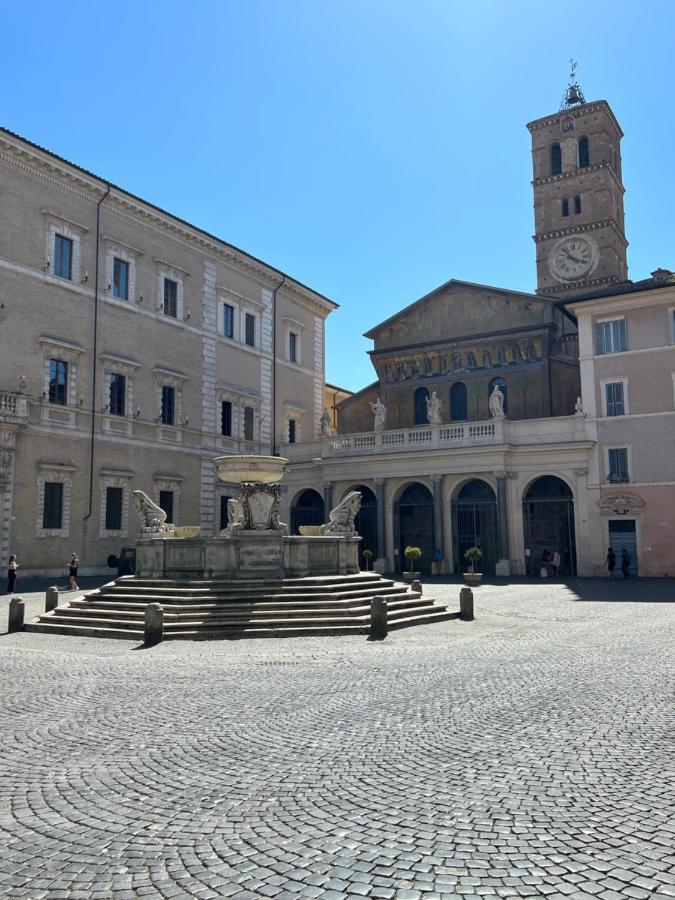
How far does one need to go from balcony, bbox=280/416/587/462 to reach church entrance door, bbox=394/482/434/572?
8.20 feet

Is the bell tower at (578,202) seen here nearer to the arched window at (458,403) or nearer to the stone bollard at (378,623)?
the arched window at (458,403)

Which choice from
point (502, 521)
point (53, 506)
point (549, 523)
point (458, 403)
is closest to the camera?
point (53, 506)

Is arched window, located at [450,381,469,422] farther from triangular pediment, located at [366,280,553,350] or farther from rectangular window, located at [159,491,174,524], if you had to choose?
rectangular window, located at [159,491,174,524]

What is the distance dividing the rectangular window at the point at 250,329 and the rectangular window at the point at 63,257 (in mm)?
11618

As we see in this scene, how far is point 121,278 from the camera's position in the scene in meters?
34.5

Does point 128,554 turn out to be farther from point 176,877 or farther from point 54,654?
point 176,877

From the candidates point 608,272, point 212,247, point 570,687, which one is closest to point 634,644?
point 570,687

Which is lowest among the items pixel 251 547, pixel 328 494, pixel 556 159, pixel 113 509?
pixel 251 547

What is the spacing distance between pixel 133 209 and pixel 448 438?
59.2 feet

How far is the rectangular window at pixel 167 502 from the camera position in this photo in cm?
3588

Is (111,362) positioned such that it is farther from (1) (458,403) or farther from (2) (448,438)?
(1) (458,403)

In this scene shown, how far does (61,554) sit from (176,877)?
27.7 metres

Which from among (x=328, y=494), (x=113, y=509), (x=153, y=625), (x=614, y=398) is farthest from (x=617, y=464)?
(x=153, y=625)

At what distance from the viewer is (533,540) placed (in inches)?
1517
